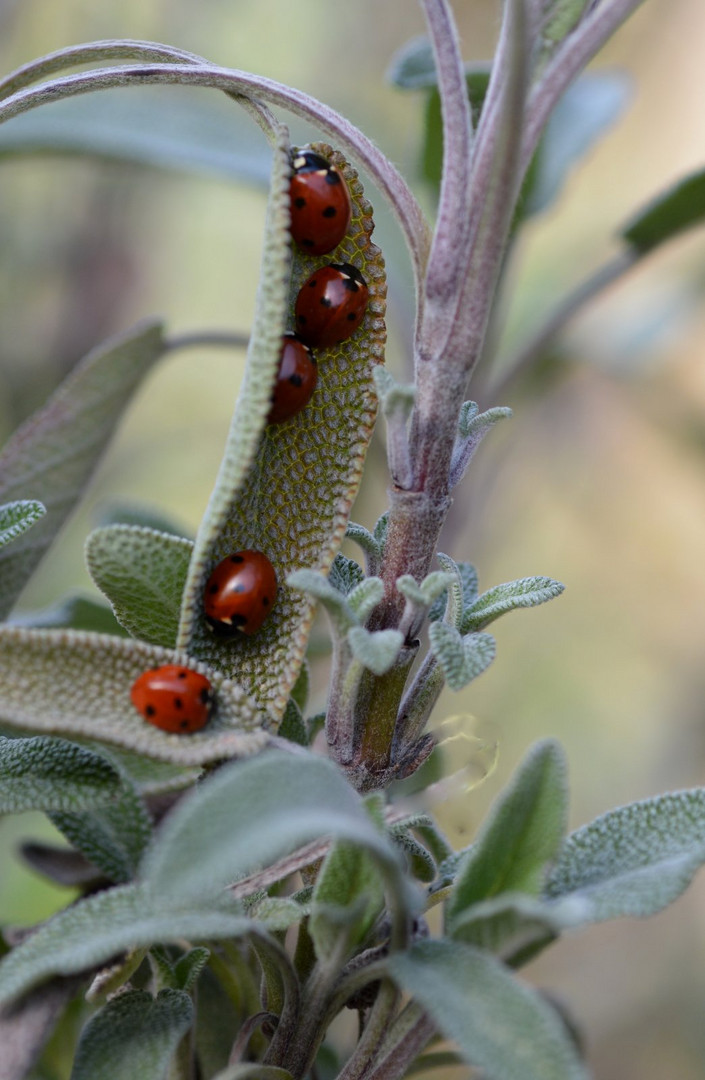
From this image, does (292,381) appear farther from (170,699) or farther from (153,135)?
(153,135)

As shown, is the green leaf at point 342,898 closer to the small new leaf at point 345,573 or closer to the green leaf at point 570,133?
the small new leaf at point 345,573

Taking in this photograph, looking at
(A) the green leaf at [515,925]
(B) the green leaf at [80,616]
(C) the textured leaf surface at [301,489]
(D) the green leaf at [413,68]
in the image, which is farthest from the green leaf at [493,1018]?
(D) the green leaf at [413,68]

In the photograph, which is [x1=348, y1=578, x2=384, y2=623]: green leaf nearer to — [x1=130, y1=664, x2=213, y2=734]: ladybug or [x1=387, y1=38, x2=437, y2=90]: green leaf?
[x1=130, y1=664, x2=213, y2=734]: ladybug

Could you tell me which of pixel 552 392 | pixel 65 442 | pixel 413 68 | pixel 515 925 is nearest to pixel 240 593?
pixel 515 925

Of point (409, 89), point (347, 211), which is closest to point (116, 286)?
point (409, 89)

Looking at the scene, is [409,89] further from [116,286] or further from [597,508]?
[597,508]
